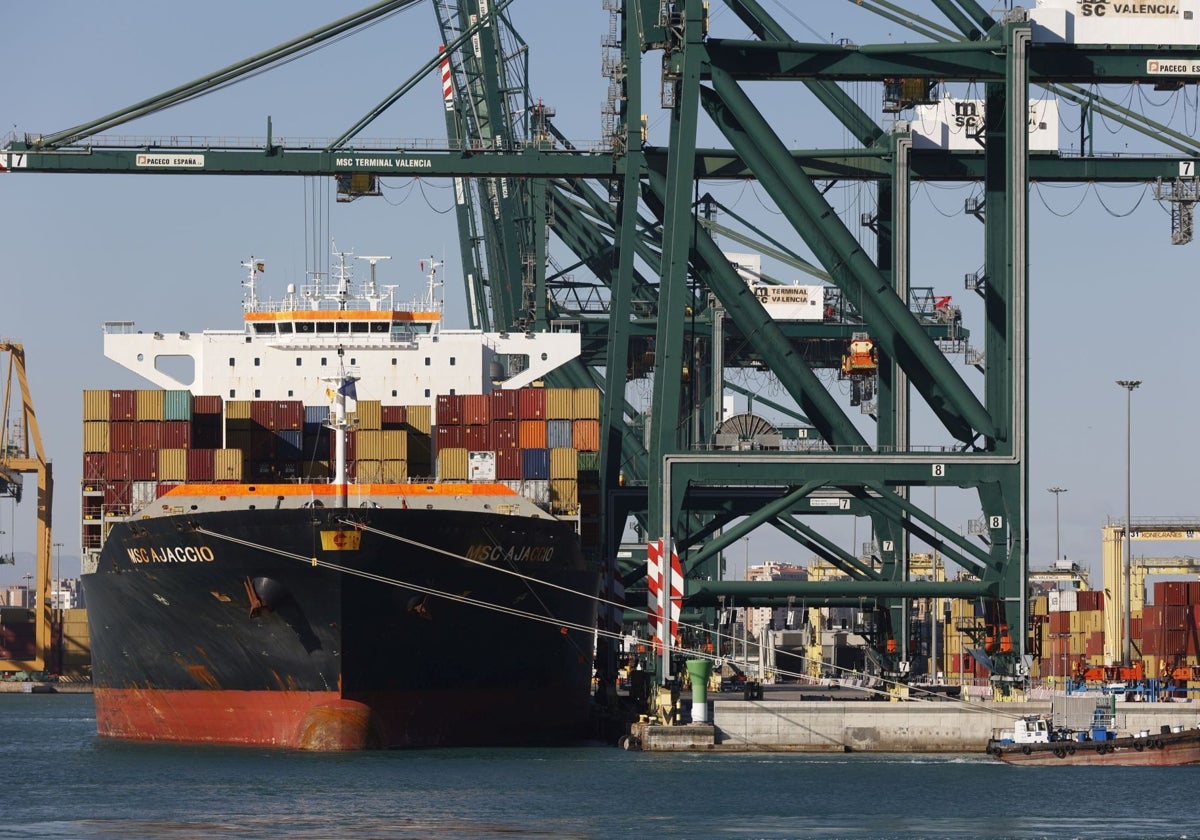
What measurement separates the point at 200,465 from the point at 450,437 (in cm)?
570

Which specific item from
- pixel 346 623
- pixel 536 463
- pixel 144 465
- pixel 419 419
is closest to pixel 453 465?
pixel 536 463

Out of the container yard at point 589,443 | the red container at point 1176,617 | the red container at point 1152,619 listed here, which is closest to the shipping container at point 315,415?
the container yard at point 589,443

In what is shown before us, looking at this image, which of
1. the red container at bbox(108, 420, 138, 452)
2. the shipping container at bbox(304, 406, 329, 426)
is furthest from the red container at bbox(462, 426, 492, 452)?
the red container at bbox(108, 420, 138, 452)

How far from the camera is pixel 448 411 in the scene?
48.6m

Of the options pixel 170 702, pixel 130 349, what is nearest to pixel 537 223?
pixel 130 349

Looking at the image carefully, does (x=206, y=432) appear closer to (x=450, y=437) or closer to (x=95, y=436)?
(x=95, y=436)

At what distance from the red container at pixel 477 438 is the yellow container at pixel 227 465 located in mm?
5131

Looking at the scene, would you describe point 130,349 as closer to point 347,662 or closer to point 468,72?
point 347,662

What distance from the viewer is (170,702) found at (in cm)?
4597

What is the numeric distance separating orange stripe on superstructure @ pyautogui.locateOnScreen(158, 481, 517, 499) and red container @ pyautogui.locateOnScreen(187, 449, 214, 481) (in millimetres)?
926

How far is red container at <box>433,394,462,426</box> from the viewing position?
4850 centimetres

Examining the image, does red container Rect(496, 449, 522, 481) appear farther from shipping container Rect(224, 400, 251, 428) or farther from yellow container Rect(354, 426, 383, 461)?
shipping container Rect(224, 400, 251, 428)

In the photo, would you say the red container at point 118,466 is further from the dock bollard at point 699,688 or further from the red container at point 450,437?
the dock bollard at point 699,688

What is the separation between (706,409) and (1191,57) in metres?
36.5
